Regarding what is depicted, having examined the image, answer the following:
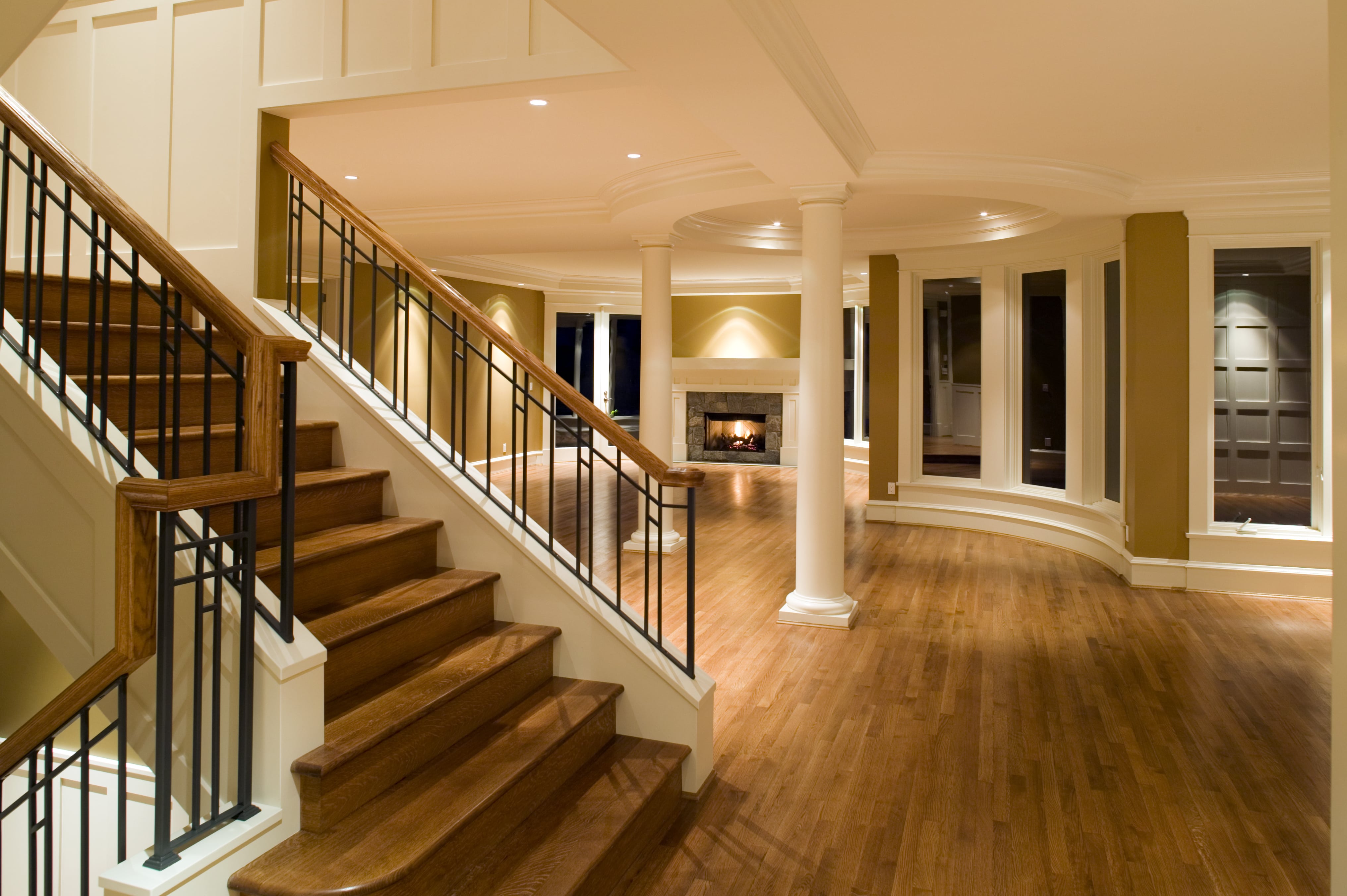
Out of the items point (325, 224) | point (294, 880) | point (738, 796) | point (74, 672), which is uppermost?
point (325, 224)

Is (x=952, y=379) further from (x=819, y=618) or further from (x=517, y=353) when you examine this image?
(x=517, y=353)

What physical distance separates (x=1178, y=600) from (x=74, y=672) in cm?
624

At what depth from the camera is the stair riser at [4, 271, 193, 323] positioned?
3.45 meters

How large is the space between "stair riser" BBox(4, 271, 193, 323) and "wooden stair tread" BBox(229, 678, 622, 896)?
1.95 m

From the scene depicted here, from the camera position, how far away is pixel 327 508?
3406 millimetres

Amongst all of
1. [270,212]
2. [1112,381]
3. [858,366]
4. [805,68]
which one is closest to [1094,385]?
[1112,381]

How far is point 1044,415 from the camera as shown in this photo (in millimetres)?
8312

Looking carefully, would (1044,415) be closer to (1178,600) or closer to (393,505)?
(1178,600)

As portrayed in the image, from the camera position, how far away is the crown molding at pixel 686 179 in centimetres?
552

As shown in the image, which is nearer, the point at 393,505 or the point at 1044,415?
the point at 393,505

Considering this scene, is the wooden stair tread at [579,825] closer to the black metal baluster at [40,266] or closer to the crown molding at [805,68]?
the black metal baluster at [40,266]

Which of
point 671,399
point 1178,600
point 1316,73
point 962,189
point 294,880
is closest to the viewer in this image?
point 294,880

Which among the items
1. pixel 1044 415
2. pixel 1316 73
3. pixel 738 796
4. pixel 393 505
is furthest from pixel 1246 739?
pixel 1044 415

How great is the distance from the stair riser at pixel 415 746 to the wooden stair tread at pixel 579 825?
1.13 feet
